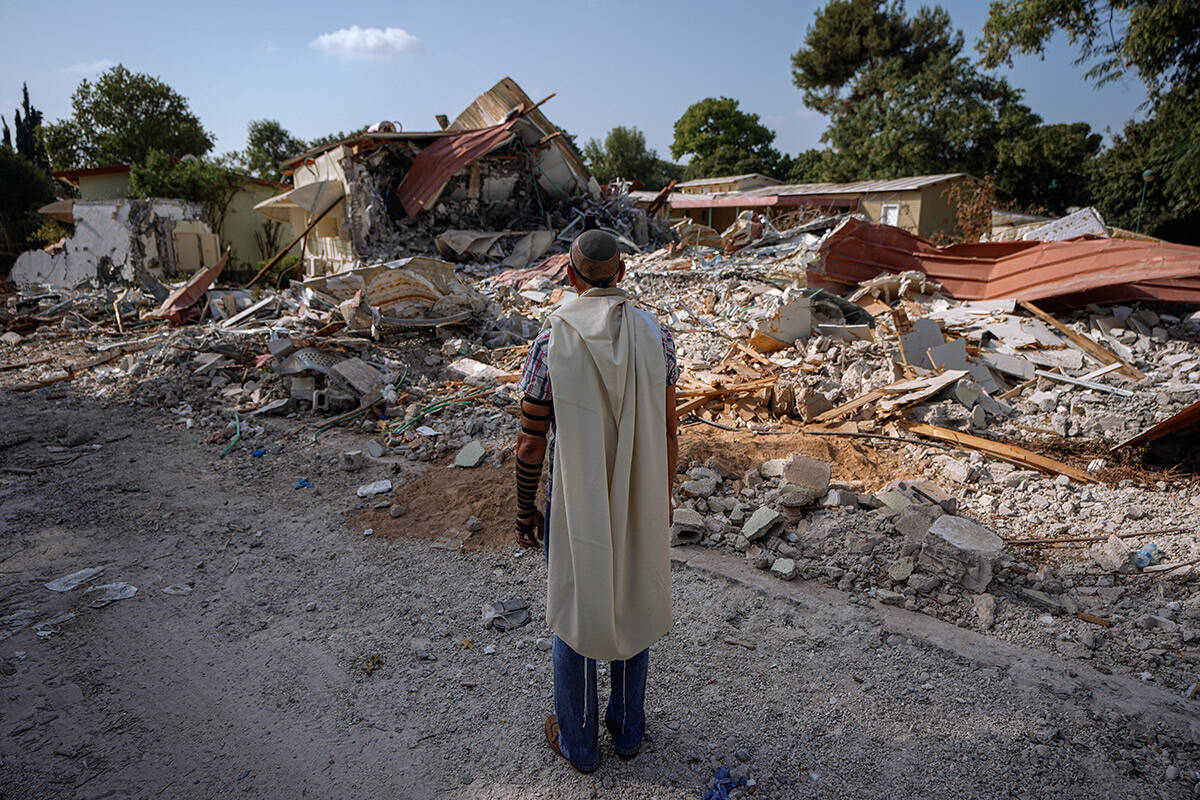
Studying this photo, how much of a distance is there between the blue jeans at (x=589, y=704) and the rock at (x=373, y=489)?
3.00 m

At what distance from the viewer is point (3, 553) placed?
386 cm

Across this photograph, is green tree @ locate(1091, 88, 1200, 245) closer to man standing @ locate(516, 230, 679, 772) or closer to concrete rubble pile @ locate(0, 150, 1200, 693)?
concrete rubble pile @ locate(0, 150, 1200, 693)

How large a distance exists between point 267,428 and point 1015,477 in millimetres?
6796

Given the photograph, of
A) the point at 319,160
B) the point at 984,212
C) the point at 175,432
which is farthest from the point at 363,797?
the point at 984,212

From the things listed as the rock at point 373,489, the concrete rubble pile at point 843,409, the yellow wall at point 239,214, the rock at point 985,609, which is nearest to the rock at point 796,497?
the concrete rubble pile at point 843,409

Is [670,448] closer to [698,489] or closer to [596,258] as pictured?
[596,258]

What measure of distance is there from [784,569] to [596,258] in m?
2.40

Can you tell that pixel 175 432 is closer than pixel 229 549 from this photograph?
No

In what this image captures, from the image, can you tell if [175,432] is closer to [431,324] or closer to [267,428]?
→ [267,428]

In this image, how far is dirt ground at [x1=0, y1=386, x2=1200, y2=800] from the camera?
2.24 m

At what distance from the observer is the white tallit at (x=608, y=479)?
187cm

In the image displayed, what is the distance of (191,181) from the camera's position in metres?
19.5

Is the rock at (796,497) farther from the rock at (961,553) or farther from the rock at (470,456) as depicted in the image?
the rock at (470,456)

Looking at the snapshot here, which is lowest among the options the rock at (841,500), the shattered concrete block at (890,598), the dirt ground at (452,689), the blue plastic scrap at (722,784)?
the blue plastic scrap at (722,784)
